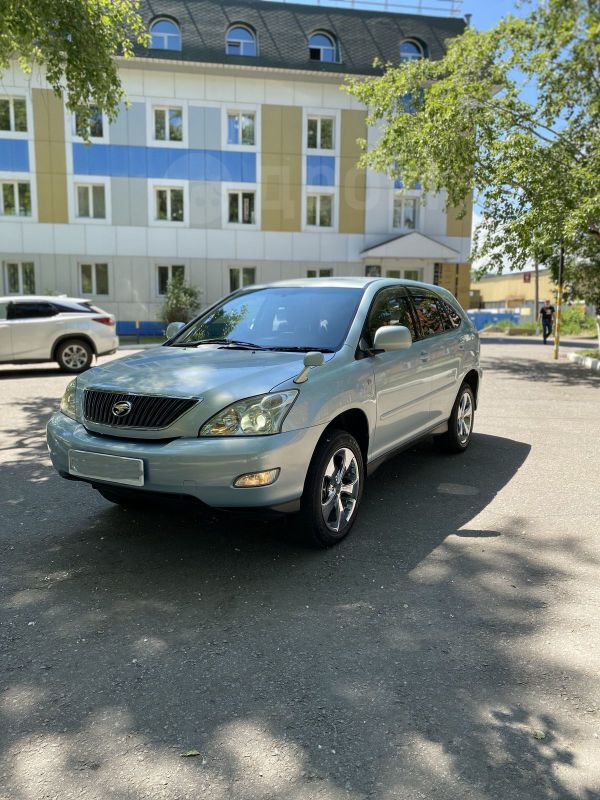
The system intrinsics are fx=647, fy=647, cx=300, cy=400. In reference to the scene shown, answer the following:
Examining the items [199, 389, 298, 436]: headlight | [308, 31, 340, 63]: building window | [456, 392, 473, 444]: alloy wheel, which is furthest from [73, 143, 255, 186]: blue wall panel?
[199, 389, 298, 436]: headlight

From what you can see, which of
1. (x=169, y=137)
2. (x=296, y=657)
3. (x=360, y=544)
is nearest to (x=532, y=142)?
(x=360, y=544)

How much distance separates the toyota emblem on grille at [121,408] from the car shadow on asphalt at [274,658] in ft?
3.02

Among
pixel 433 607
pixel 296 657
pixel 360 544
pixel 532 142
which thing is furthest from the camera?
pixel 532 142

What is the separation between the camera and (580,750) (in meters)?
2.34

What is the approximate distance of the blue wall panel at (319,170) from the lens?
28.7 metres

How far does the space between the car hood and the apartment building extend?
24750 mm

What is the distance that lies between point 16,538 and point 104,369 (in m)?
1.30

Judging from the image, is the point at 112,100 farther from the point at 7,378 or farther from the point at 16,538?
the point at 16,538

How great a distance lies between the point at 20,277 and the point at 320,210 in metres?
13.4

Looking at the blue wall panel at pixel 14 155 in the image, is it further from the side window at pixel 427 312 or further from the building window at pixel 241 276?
the side window at pixel 427 312

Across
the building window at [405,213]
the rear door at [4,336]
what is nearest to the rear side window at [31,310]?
the rear door at [4,336]

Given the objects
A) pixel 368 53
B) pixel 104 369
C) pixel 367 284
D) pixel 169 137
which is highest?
pixel 368 53

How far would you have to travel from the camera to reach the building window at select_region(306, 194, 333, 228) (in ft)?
95.5

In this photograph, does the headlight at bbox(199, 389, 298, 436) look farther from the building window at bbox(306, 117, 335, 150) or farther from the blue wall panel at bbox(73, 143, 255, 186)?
the building window at bbox(306, 117, 335, 150)
